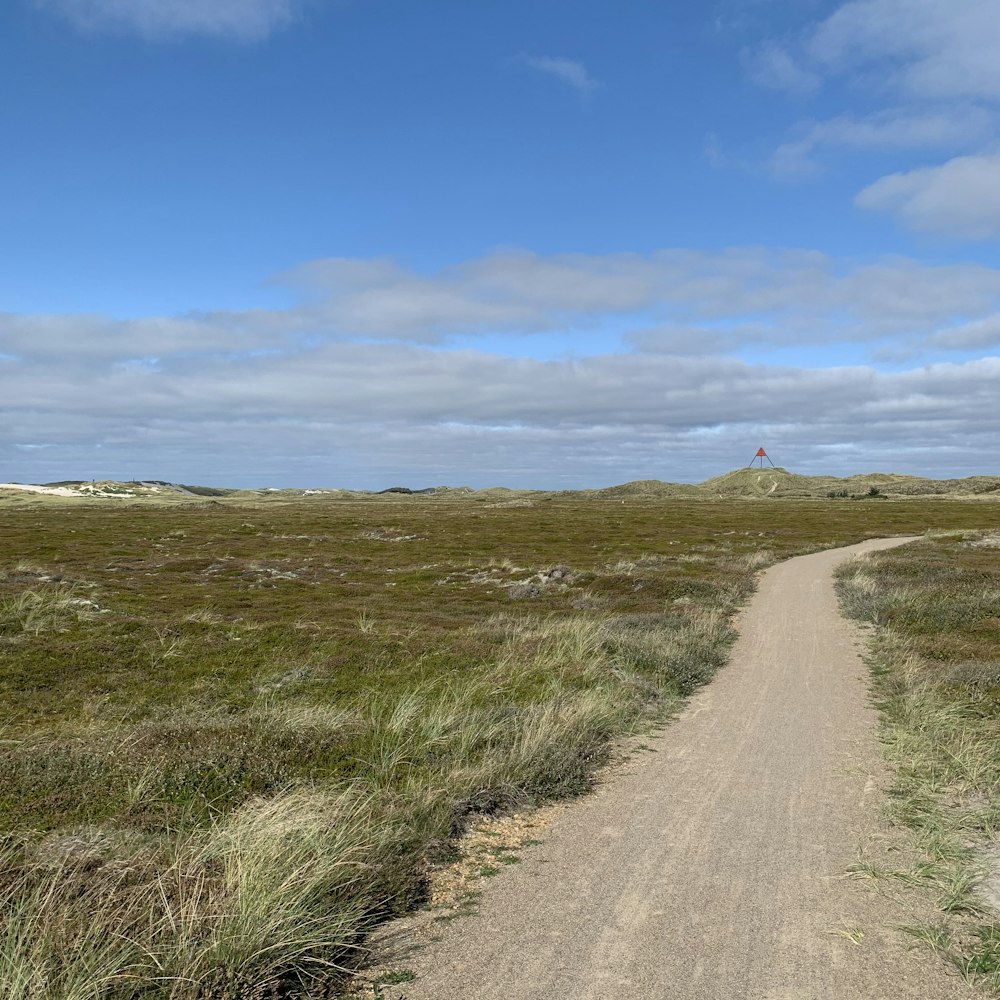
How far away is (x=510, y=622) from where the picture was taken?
22.4 metres

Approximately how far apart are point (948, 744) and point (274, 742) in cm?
900

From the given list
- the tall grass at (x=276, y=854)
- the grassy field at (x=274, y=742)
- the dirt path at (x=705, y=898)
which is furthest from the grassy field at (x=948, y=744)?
the tall grass at (x=276, y=854)

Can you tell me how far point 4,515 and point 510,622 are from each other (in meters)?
93.6

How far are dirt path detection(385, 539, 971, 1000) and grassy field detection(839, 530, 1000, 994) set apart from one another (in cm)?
33

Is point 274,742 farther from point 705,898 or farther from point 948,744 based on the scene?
point 948,744

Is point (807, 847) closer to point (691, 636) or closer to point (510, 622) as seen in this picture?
point (691, 636)

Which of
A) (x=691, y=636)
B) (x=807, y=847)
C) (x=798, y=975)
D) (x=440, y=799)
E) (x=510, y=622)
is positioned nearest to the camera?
(x=798, y=975)

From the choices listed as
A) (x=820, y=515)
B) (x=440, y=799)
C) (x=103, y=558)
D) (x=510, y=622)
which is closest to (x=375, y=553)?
(x=103, y=558)

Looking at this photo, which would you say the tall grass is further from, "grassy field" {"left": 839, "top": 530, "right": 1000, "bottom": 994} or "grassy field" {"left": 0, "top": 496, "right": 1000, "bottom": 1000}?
"grassy field" {"left": 839, "top": 530, "right": 1000, "bottom": 994}

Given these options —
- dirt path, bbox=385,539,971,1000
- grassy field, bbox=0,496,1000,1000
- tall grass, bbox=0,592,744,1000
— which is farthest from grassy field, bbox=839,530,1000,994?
tall grass, bbox=0,592,744,1000

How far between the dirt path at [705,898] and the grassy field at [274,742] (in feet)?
2.85

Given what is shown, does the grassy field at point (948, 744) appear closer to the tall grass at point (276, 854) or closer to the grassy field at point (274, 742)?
the grassy field at point (274, 742)

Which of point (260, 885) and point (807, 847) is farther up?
point (260, 885)

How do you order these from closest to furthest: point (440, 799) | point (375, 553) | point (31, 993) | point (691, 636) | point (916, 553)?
point (31, 993), point (440, 799), point (691, 636), point (916, 553), point (375, 553)
